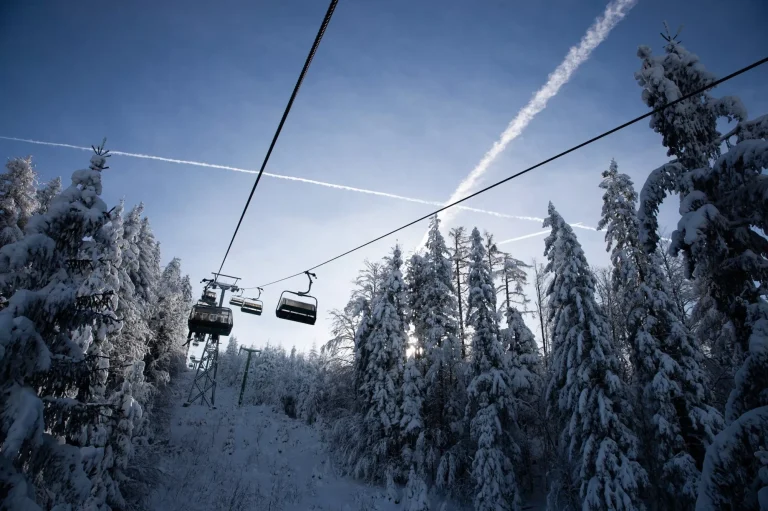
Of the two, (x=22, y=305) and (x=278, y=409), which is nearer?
(x=22, y=305)

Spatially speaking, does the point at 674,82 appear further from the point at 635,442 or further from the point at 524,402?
the point at 524,402

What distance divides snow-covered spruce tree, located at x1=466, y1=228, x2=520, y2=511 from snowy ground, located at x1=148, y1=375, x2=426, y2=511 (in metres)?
4.67

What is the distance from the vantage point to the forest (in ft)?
20.8

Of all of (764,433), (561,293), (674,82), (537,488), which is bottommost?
(537,488)

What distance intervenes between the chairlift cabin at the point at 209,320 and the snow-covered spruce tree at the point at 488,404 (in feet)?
41.5

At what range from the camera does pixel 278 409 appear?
133 ft

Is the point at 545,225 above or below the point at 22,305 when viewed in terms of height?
above

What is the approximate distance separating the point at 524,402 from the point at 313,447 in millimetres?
15489

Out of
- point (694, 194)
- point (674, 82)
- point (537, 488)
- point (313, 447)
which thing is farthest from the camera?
point (313, 447)

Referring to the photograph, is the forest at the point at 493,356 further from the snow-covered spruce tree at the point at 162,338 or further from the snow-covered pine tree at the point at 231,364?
the snow-covered pine tree at the point at 231,364

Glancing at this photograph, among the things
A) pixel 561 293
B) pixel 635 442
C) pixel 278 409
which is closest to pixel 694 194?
pixel 561 293

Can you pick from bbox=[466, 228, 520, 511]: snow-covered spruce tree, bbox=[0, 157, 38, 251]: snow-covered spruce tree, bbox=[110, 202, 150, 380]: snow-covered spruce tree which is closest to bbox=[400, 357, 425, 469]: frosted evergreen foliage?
bbox=[466, 228, 520, 511]: snow-covered spruce tree

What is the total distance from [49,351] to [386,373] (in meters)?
16.6

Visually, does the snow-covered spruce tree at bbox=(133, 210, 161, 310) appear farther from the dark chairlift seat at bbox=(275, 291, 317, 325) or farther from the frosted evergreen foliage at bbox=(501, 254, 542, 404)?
the frosted evergreen foliage at bbox=(501, 254, 542, 404)
